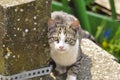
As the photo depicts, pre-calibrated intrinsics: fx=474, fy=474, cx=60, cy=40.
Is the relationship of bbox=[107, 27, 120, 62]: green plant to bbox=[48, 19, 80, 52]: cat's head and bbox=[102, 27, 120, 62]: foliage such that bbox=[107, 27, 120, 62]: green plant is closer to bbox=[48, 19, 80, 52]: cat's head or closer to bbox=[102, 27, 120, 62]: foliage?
bbox=[102, 27, 120, 62]: foliage

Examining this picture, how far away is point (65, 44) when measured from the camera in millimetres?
3064

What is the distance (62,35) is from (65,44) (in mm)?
62

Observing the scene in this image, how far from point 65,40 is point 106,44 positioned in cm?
160

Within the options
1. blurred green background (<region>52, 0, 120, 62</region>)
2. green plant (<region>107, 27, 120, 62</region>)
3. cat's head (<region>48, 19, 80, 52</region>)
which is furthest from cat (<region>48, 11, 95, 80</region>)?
green plant (<region>107, 27, 120, 62</region>)

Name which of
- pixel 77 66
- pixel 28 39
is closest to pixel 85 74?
pixel 77 66

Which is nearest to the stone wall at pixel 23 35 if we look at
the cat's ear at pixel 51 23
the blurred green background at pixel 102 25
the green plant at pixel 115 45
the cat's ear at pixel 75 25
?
the cat's ear at pixel 51 23

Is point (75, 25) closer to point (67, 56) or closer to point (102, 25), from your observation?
point (67, 56)

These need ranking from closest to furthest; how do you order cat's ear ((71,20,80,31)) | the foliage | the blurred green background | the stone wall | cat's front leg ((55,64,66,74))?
the stone wall, cat's ear ((71,20,80,31)), cat's front leg ((55,64,66,74)), the blurred green background, the foliage

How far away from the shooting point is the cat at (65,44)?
3.05 m

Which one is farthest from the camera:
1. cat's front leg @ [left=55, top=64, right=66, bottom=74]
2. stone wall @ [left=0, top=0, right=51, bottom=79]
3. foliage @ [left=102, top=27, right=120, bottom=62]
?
foliage @ [left=102, top=27, right=120, bottom=62]

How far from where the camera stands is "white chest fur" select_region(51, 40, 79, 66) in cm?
318

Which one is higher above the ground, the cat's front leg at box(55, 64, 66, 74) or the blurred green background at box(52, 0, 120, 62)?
the cat's front leg at box(55, 64, 66, 74)

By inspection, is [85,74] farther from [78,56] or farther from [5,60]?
[5,60]

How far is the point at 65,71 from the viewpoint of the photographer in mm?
3375
